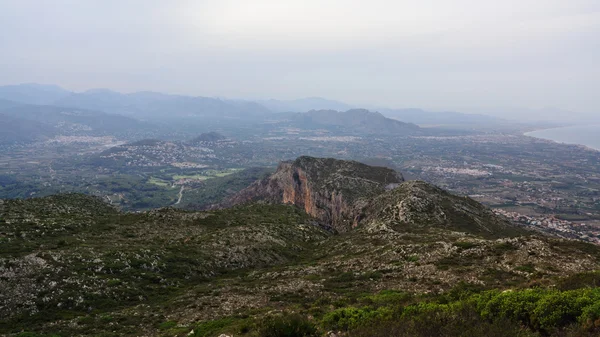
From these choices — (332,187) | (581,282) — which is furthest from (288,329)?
Answer: (332,187)

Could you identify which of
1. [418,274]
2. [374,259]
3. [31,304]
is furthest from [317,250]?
[31,304]

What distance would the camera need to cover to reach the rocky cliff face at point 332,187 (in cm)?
8457

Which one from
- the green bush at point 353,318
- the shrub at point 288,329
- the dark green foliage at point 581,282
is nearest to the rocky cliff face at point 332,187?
the dark green foliage at point 581,282

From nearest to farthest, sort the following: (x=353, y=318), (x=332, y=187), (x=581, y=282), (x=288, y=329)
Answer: (x=288, y=329) < (x=353, y=318) < (x=581, y=282) < (x=332, y=187)

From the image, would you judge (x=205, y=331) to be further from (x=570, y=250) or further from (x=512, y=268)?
(x=570, y=250)

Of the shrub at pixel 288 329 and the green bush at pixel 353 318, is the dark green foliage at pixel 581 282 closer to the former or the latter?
the green bush at pixel 353 318

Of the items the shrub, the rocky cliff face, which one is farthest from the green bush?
the rocky cliff face

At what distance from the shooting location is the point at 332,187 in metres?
Answer: 97.1

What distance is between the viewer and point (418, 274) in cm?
3142

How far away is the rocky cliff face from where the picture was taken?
84569mm

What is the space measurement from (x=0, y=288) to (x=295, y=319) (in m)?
26.7

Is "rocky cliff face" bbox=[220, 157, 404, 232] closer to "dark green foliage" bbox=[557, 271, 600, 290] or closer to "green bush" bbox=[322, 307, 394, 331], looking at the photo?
"dark green foliage" bbox=[557, 271, 600, 290]

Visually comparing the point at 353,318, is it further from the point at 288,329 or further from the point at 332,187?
the point at 332,187

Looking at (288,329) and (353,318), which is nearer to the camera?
(288,329)
